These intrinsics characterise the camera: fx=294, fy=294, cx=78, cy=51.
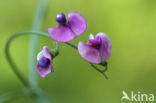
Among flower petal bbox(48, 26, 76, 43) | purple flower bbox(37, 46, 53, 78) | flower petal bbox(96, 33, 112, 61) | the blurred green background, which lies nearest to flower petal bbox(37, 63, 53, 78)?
purple flower bbox(37, 46, 53, 78)

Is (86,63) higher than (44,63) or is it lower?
lower

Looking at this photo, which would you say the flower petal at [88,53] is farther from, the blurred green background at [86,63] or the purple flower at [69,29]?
the blurred green background at [86,63]

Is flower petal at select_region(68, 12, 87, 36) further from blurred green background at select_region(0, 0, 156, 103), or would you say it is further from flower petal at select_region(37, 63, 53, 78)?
blurred green background at select_region(0, 0, 156, 103)

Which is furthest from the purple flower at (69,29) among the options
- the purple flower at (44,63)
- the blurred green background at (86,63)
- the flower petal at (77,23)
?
the blurred green background at (86,63)

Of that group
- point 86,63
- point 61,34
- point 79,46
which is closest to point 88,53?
point 79,46

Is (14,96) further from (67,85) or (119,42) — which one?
(119,42)

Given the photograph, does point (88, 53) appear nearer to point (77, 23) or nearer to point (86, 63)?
point (77, 23)
